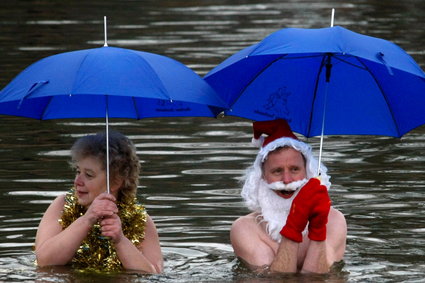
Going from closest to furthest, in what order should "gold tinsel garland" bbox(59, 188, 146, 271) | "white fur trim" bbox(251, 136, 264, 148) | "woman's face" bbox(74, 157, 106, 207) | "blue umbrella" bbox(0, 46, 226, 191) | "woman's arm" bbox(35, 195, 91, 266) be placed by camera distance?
1. "blue umbrella" bbox(0, 46, 226, 191)
2. "woman's arm" bbox(35, 195, 91, 266)
3. "woman's face" bbox(74, 157, 106, 207)
4. "gold tinsel garland" bbox(59, 188, 146, 271)
5. "white fur trim" bbox(251, 136, 264, 148)

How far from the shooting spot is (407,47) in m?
20.9

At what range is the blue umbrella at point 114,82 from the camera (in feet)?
25.0

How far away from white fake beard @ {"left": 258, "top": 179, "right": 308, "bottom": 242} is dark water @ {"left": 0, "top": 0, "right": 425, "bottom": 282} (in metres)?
0.35

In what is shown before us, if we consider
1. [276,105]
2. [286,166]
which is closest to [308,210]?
[286,166]

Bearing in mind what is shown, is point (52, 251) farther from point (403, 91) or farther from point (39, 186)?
point (39, 186)

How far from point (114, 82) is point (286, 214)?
5.72 ft

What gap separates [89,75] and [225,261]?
2.25 m

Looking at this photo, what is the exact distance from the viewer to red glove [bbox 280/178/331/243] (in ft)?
26.7

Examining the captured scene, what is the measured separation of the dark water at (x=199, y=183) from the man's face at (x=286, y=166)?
0.67 meters

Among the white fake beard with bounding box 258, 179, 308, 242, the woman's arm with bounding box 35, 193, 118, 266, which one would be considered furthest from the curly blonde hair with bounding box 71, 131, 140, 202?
the white fake beard with bounding box 258, 179, 308, 242

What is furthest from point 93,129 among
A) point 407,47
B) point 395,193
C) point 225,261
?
point 407,47

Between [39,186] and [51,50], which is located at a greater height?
[51,50]

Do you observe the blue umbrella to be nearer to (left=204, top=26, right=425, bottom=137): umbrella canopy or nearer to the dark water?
(left=204, top=26, right=425, bottom=137): umbrella canopy

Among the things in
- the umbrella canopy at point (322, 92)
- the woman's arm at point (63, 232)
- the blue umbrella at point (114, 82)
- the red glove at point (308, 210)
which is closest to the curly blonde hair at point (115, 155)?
the blue umbrella at point (114, 82)
